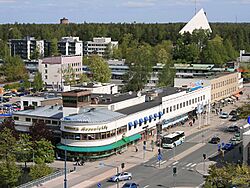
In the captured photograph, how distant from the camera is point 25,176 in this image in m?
33.8

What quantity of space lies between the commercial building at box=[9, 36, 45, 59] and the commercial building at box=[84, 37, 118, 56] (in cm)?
975

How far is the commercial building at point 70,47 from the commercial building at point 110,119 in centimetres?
6054

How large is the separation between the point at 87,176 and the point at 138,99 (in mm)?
15465

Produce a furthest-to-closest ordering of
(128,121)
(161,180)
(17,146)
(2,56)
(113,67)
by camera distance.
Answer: (2,56)
(113,67)
(128,121)
(17,146)
(161,180)

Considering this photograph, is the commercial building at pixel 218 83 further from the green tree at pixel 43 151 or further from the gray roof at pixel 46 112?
the green tree at pixel 43 151

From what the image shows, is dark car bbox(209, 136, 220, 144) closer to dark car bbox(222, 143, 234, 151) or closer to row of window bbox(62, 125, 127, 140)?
dark car bbox(222, 143, 234, 151)

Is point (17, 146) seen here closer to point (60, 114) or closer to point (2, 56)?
point (60, 114)

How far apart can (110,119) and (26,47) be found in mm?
77589

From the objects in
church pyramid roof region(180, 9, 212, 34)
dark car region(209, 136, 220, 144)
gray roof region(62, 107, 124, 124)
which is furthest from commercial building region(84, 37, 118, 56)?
gray roof region(62, 107, 124, 124)

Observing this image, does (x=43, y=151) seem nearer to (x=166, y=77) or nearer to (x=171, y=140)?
(x=171, y=140)

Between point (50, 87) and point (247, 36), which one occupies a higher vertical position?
point (247, 36)

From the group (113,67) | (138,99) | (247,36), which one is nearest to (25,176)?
(138,99)

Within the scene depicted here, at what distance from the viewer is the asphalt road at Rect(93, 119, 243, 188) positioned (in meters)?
32.1

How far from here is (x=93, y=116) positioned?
125ft
